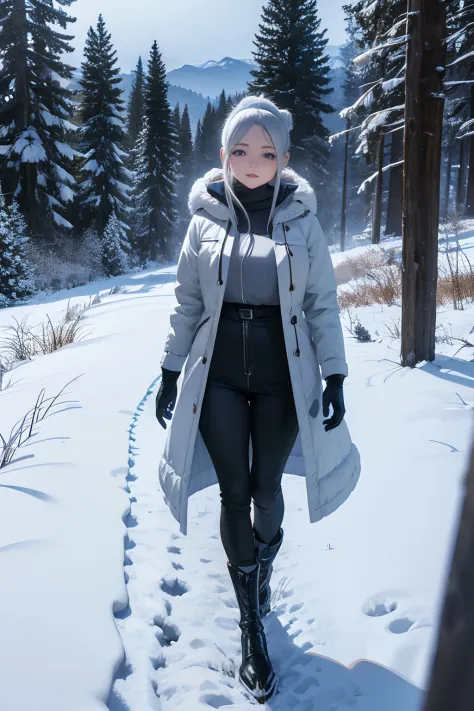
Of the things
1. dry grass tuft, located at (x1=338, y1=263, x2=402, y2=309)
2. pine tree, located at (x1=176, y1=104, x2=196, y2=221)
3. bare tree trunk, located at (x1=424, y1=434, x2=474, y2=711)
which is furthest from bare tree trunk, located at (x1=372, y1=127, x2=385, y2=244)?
pine tree, located at (x1=176, y1=104, x2=196, y2=221)

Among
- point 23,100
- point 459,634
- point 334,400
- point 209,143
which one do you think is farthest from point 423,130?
point 209,143

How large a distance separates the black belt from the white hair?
37 centimetres

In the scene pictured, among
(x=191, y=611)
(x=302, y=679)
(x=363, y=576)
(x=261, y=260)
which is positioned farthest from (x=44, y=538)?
(x=261, y=260)

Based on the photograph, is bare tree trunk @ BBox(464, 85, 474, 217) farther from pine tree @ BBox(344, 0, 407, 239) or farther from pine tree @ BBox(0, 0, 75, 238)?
pine tree @ BBox(0, 0, 75, 238)

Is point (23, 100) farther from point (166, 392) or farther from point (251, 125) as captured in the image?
point (166, 392)

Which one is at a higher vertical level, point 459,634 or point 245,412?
point 459,634

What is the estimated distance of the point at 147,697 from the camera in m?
2.02

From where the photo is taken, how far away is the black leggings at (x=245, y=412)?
2254 millimetres

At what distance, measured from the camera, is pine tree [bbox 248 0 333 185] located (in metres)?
23.8

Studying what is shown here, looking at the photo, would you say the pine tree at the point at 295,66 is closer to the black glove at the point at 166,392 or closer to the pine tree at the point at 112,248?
the pine tree at the point at 112,248

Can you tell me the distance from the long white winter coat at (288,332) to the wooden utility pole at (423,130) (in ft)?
10.6

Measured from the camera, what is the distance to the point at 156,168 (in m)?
33.0

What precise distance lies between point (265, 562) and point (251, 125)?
1935 mm

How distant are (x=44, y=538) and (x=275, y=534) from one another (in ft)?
3.77
